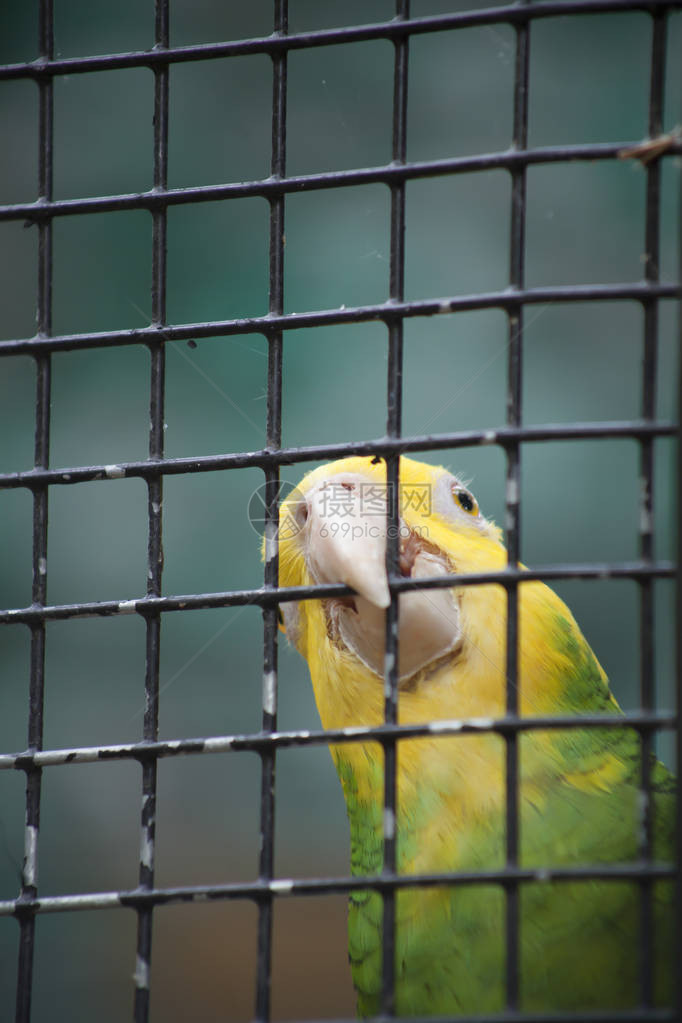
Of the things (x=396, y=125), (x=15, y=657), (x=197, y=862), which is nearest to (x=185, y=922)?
(x=197, y=862)

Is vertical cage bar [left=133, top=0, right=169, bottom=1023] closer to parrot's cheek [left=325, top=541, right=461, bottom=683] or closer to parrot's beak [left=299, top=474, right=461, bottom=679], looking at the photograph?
parrot's beak [left=299, top=474, right=461, bottom=679]

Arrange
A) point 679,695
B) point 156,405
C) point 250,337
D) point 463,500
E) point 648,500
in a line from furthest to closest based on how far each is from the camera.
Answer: point 250,337, point 463,500, point 156,405, point 648,500, point 679,695

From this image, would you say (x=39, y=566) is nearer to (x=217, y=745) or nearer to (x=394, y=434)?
(x=217, y=745)

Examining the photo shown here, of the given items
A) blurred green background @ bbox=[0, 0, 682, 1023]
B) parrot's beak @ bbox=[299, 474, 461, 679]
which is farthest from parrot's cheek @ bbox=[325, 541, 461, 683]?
blurred green background @ bbox=[0, 0, 682, 1023]

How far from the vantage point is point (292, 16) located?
372cm

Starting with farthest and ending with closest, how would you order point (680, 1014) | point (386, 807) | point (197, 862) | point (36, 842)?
point (197, 862) → point (36, 842) → point (386, 807) → point (680, 1014)

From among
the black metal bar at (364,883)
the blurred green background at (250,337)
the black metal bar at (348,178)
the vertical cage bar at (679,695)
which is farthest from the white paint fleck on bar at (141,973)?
the blurred green background at (250,337)

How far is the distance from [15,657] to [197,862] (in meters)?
1.27

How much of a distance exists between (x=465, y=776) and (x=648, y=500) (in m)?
0.86

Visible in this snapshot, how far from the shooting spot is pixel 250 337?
11.5 ft

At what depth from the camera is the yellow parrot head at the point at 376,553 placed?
5.30 ft

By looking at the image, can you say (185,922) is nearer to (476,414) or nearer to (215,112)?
(476,414)

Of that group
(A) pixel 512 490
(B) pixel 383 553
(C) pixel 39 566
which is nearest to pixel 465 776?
(B) pixel 383 553

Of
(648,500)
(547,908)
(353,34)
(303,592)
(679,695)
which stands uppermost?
(353,34)
